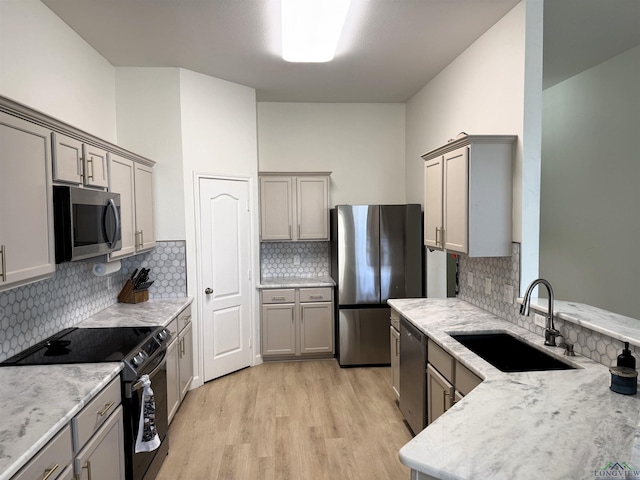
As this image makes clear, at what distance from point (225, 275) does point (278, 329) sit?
36.4 inches

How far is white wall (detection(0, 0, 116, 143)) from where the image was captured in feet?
7.99

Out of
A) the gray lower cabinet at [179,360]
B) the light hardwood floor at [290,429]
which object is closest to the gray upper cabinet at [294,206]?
the gray lower cabinet at [179,360]

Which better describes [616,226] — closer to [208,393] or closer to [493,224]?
[493,224]

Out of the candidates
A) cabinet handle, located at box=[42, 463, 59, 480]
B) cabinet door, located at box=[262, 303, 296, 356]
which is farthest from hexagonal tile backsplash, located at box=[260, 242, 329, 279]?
Answer: cabinet handle, located at box=[42, 463, 59, 480]

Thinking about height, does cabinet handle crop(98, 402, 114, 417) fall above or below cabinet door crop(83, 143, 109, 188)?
below

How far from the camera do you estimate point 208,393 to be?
400 cm

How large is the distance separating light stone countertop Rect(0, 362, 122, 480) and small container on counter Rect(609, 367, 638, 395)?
2204mm

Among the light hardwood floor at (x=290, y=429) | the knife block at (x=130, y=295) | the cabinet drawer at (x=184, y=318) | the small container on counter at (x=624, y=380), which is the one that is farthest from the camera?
the knife block at (x=130, y=295)

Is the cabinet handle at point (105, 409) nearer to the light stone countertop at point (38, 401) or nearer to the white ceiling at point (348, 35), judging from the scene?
the light stone countertop at point (38, 401)

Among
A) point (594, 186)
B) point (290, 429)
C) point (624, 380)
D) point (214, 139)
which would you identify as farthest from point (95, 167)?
point (594, 186)

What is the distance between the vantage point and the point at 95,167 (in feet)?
8.79

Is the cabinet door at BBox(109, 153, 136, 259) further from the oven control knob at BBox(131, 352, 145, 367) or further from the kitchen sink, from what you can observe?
the kitchen sink

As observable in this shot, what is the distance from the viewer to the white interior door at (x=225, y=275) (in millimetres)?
4230

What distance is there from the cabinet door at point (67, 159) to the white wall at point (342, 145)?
9.71 feet
